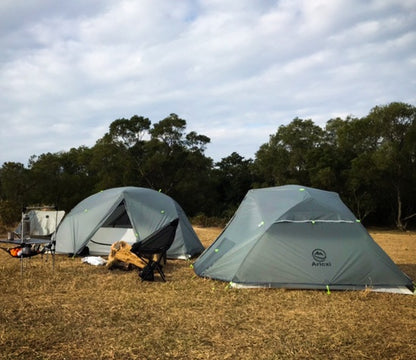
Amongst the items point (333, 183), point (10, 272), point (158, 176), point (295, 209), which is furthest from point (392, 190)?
point (10, 272)

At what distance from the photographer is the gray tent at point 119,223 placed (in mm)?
9594

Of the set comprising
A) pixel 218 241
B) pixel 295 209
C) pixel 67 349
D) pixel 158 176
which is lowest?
pixel 67 349

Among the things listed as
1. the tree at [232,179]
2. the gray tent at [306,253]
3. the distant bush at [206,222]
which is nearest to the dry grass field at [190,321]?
the gray tent at [306,253]

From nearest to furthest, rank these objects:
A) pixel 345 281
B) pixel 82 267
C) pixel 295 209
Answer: pixel 345 281, pixel 295 209, pixel 82 267

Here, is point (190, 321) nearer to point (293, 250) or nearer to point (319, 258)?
point (293, 250)

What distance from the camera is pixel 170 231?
7.53 m

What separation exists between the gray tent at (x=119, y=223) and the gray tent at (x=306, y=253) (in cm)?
287

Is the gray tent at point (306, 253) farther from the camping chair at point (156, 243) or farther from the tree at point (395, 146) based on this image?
the tree at point (395, 146)

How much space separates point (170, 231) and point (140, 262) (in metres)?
0.88

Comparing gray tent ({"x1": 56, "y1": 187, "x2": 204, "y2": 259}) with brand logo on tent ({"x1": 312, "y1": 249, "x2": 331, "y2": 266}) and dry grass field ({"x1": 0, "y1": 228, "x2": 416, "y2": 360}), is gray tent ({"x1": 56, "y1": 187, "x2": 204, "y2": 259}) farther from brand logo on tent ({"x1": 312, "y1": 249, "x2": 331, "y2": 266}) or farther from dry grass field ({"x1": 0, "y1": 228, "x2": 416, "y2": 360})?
brand logo on tent ({"x1": 312, "y1": 249, "x2": 331, "y2": 266})

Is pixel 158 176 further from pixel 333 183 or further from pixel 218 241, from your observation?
pixel 218 241

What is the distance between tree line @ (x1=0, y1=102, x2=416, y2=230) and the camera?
925 inches

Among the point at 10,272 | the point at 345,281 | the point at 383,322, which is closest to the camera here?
the point at 383,322

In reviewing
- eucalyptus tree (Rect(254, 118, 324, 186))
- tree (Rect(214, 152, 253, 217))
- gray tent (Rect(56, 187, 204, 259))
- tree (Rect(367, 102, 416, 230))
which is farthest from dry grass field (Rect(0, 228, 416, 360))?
tree (Rect(214, 152, 253, 217))
